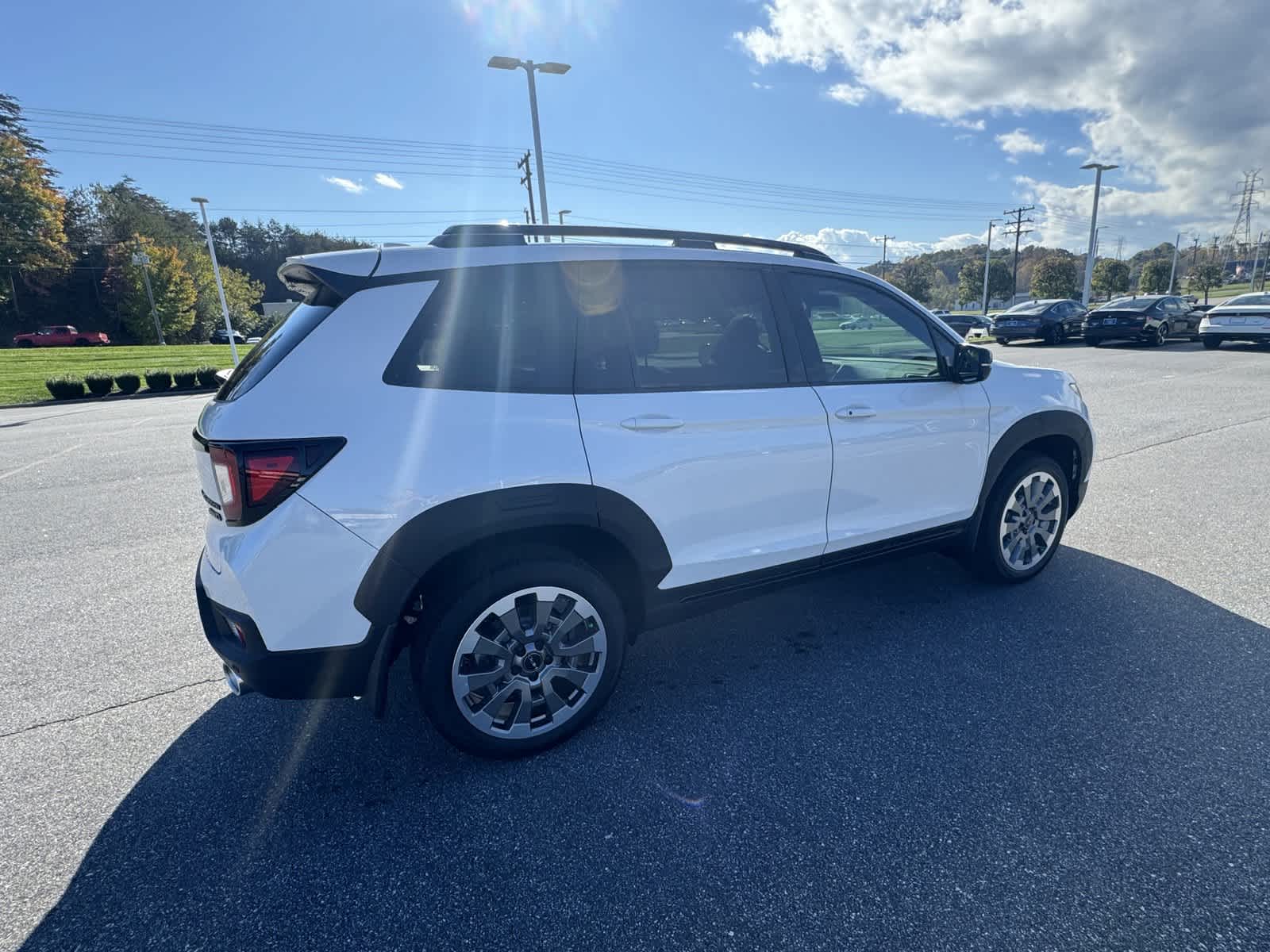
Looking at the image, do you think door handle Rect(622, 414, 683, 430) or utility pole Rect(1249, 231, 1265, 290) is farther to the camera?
utility pole Rect(1249, 231, 1265, 290)

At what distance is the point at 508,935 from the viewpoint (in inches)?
70.7

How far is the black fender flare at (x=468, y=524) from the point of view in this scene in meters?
2.16

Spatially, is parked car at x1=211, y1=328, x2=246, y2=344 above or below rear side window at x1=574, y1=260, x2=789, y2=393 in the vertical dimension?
above

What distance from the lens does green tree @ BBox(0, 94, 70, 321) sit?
43219 millimetres

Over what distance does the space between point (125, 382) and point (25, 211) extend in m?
41.0

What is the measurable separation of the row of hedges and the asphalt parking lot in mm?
16943

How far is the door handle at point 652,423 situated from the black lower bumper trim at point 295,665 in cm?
115

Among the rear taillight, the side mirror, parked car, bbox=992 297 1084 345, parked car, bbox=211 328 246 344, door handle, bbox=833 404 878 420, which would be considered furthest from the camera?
parked car, bbox=211 328 246 344

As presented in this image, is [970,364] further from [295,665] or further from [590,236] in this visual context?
[295,665]

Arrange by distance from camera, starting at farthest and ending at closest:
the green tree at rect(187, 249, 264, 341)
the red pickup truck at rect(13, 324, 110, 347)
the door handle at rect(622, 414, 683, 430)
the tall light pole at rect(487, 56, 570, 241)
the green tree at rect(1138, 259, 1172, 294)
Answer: the green tree at rect(1138, 259, 1172, 294) < the green tree at rect(187, 249, 264, 341) < the red pickup truck at rect(13, 324, 110, 347) < the tall light pole at rect(487, 56, 570, 241) < the door handle at rect(622, 414, 683, 430)

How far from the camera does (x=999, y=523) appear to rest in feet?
12.1

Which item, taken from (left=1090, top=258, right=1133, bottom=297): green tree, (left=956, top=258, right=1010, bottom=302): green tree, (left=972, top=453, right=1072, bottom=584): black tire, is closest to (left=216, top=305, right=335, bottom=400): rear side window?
(left=972, top=453, right=1072, bottom=584): black tire

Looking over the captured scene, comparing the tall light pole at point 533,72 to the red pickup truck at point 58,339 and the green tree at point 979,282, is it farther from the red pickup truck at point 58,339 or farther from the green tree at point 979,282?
the green tree at point 979,282

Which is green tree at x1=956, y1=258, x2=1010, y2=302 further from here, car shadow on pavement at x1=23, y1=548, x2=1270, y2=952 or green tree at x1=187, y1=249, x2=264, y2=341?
car shadow on pavement at x1=23, y1=548, x2=1270, y2=952
